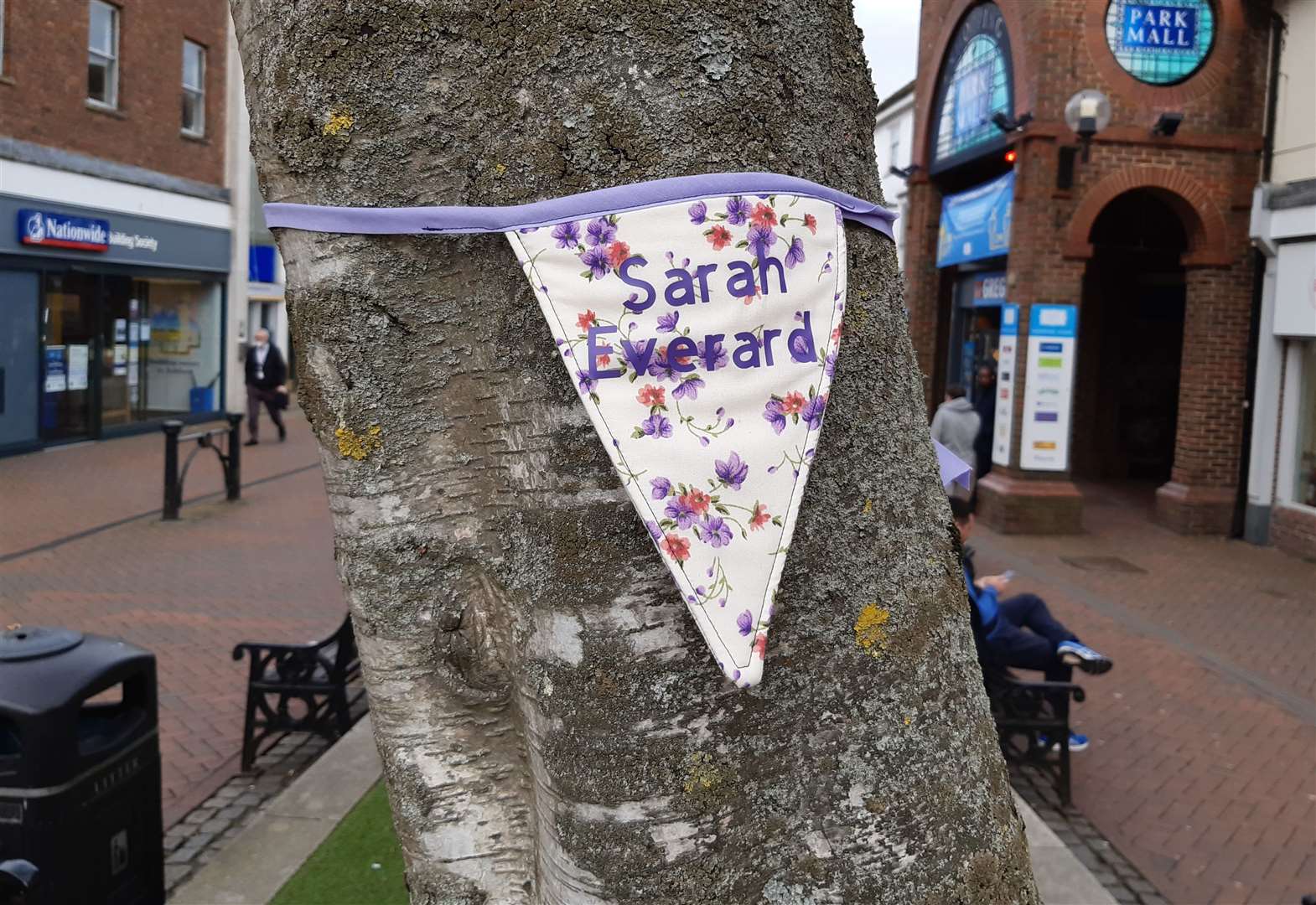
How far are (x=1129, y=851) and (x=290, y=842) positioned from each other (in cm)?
341

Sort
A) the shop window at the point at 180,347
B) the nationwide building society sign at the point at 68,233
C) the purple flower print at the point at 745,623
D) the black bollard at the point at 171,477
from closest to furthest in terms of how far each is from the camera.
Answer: the purple flower print at the point at 745,623, the black bollard at the point at 171,477, the nationwide building society sign at the point at 68,233, the shop window at the point at 180,347

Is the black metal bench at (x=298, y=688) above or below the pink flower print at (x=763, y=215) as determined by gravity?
below

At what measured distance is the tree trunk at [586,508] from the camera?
5.23 feet

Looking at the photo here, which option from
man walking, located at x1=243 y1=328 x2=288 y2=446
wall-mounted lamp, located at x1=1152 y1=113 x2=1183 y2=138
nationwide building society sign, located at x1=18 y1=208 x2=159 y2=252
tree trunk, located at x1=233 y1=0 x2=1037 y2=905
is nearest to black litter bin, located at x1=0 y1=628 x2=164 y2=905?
tree trunk, located at x1=233 y1=0 x2=1037 y2=905

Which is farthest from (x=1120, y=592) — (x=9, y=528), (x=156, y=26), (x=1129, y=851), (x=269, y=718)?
(x=156, y=26)

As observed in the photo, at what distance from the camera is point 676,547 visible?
1.58 m

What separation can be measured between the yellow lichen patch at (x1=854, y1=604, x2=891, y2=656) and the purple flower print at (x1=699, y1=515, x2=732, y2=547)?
24 cm

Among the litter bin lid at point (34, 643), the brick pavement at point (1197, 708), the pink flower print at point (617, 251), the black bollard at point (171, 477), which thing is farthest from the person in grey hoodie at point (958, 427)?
the pink flower print at point (617, 251)

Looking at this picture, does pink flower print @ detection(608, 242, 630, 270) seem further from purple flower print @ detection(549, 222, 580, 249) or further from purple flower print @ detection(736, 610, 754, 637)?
purple flower print @ detection(736, 610, 754, 637)

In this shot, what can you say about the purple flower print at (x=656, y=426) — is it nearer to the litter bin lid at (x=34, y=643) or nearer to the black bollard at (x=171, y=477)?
the litter bin lid at (x=34, y=643)

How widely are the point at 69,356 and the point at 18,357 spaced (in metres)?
1.33

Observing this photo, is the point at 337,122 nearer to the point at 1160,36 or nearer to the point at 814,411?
the point at 814,411

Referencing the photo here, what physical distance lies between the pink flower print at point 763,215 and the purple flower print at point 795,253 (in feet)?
0.14

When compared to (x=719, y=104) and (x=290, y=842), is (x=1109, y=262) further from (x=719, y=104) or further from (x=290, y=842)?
(x=719, y=104)
